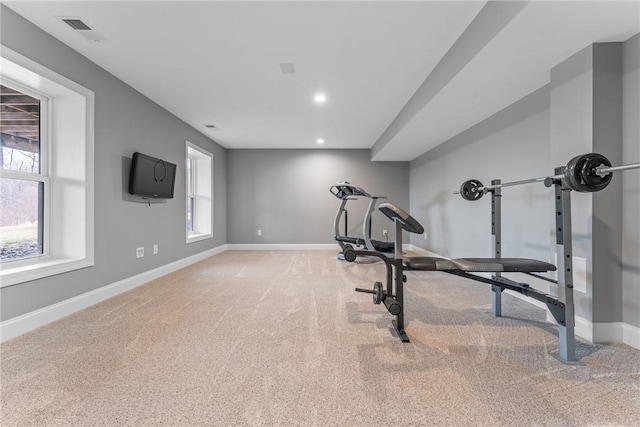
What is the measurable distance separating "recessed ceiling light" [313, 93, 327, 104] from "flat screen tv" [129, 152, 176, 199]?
2.19 meters

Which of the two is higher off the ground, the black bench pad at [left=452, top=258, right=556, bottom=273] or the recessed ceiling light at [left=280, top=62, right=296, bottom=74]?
the recessed ceiling light at [left=280, top=62, right=296, bottom=74]

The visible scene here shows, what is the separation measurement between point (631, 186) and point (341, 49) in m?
2.34

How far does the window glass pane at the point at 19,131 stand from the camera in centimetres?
221

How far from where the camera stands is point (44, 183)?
2.53 meters

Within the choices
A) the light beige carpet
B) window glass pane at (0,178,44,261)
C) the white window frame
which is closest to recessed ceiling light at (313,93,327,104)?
the white window frame

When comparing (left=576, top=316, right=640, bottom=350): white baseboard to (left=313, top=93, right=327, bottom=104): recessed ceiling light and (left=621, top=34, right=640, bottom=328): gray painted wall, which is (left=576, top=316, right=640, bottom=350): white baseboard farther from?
(left=313, top=93, right=327, bottom=104): recessed ceiling light

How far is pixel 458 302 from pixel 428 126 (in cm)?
235

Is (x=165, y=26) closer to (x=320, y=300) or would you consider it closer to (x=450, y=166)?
(x=320, y=300)

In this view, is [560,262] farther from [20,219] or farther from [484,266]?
[20,219]

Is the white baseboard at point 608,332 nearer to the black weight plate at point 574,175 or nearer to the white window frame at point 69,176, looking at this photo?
the black weight plate at point 574,175

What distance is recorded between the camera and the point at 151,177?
3.48 meters

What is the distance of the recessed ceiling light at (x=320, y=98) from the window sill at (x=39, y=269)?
3029 millimetres

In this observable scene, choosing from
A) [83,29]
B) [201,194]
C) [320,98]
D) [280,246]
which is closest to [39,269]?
[83,29]

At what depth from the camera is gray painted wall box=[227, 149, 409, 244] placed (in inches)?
254
